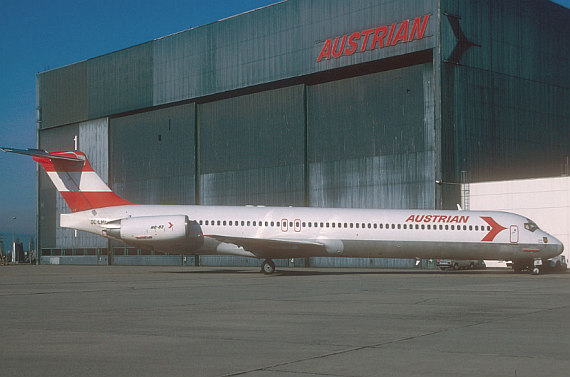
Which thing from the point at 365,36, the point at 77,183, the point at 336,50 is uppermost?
the point at 365,36

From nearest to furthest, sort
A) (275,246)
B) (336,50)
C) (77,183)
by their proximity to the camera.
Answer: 1. (275,246)
2. (77,183)
3. (336,50)

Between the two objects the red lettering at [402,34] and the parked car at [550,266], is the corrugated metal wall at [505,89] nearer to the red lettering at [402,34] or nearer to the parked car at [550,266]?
the red lettering at [402,34]

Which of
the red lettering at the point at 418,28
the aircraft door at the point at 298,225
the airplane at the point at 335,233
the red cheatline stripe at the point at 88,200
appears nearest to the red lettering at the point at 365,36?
the red lettering at the point at 418,28

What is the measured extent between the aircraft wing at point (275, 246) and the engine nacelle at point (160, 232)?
155 cm

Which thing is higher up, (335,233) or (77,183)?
(77,183)

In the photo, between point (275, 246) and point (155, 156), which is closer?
point (275, 246)

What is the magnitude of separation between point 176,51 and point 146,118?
7158 millimetres

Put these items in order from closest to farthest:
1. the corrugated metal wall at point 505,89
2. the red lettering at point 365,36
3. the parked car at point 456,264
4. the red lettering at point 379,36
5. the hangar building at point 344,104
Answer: the parked car at point 456,264, the corrugated metal wall at point 505,89, the hangar building at point 344,104, the red lettering at point 379,36, the red lettering at point 365,36

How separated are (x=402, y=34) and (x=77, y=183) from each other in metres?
23.8

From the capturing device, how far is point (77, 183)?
35.4 m

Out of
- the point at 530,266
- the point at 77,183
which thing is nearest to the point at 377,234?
the point at 530,266

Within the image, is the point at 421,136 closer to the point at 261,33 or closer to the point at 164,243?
the point at 261,33

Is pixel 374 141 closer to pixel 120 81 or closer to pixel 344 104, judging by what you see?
pixel 344 104

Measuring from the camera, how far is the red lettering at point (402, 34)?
1783 inches
